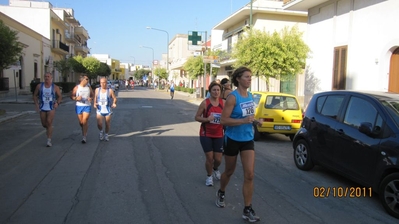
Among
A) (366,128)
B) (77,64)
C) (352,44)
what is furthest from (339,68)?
(77,64)

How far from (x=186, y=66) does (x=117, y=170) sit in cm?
3118

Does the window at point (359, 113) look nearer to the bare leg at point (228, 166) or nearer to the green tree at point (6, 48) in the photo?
the bare leg at point (228, 166)

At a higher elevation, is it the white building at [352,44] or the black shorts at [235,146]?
the white building at [352,44]

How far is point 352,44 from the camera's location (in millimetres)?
14055

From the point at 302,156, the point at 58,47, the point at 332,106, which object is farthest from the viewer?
the point at 58,47

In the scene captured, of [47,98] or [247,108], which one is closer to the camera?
[247,108]

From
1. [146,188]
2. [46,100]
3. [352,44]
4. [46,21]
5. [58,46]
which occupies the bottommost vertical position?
Result: [146,188]

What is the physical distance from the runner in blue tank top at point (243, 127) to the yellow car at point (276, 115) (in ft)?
18.4

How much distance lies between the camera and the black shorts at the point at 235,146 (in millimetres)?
4203

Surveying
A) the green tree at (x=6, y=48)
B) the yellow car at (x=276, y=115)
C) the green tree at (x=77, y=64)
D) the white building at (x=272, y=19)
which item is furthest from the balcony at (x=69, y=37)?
the yellow car at (x=276, y=115)

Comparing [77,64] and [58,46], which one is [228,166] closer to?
[58,46]

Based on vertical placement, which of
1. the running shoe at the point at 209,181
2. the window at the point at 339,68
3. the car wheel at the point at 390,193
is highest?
the window at the point at 339,68

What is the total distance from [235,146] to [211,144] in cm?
131

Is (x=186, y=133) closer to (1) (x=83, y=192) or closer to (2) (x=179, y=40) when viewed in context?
(1) (x=83, y=192)
